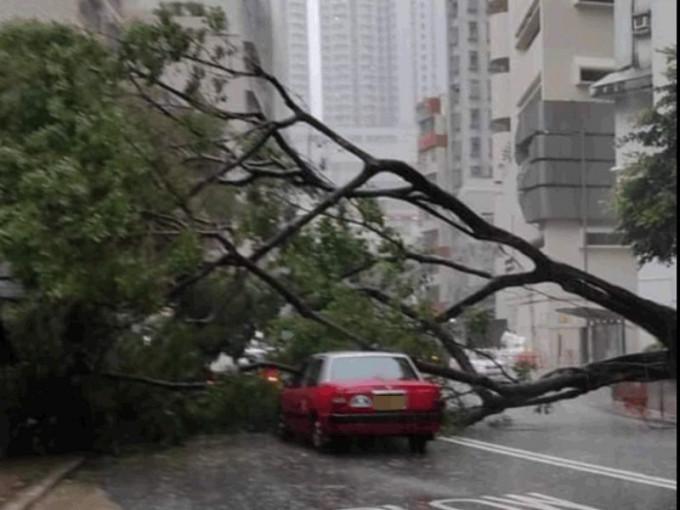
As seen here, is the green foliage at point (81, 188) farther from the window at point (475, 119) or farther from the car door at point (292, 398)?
the window at point (475, 119)

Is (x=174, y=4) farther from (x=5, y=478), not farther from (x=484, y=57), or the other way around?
(x=484, y=57)

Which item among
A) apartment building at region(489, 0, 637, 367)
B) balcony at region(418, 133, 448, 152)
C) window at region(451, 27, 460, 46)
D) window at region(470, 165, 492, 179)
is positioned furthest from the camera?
window at region(470, 165, 492, 179)

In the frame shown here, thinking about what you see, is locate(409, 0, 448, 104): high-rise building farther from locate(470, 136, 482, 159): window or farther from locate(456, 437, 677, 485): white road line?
locate(456, 437, 677, 485): white road line

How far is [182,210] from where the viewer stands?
41.7ft

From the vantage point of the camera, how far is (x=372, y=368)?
15.3m

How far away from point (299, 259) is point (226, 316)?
2780mm

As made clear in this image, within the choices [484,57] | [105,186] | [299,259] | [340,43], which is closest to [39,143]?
[105,186]

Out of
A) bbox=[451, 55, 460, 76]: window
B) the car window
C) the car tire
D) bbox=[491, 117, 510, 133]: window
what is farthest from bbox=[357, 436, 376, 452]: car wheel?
bbox=[491, 117, 510, 133]: window

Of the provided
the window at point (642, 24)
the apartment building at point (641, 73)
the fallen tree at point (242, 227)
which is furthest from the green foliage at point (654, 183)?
the window at point (642, 24)

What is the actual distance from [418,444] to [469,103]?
14953 millimetres

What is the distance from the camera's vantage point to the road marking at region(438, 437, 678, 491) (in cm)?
1187

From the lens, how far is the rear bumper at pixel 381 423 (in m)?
14.9

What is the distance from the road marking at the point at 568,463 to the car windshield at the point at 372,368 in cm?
160

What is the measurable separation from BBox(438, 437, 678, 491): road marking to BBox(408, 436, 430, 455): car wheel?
862 mm
